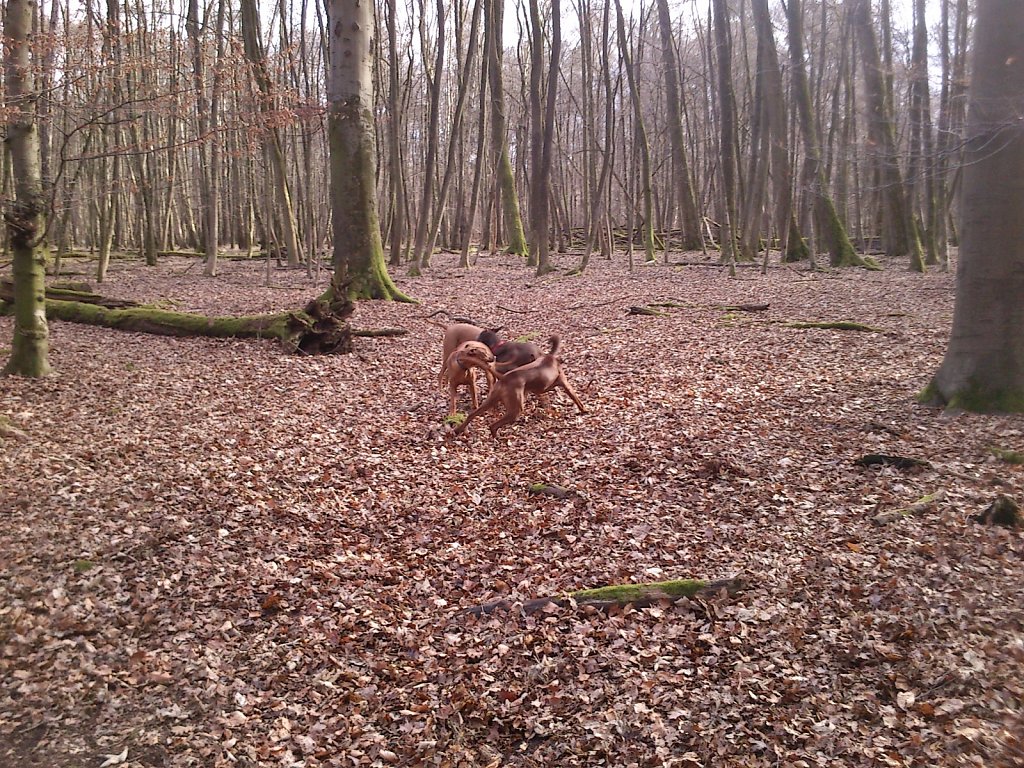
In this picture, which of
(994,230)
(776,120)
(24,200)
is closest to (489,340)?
(994,230)

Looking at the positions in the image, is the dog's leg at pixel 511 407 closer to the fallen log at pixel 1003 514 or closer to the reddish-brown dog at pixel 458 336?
the reddish-brown dog at pixel 458 336

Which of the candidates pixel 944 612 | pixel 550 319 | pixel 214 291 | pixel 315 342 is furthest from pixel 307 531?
pixel 214 291

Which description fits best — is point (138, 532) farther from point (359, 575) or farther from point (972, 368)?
point (972, 368)

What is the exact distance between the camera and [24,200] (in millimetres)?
7820

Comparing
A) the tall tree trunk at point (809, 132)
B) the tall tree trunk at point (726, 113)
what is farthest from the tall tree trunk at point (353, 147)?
the tall tree trunk at point (809, 132)

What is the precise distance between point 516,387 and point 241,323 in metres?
6.31

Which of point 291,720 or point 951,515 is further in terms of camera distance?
point 951,515

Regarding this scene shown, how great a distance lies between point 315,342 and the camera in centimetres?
1101

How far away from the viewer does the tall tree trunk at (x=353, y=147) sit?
13.9 m

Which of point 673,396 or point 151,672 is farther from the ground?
point 673,396

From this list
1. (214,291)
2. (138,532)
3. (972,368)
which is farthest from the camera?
(214,291)

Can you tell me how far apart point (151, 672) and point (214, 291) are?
571 inches

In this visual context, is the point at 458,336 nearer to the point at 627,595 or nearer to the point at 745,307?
the point at 627,595

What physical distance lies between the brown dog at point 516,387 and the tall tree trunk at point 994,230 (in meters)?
3.87
